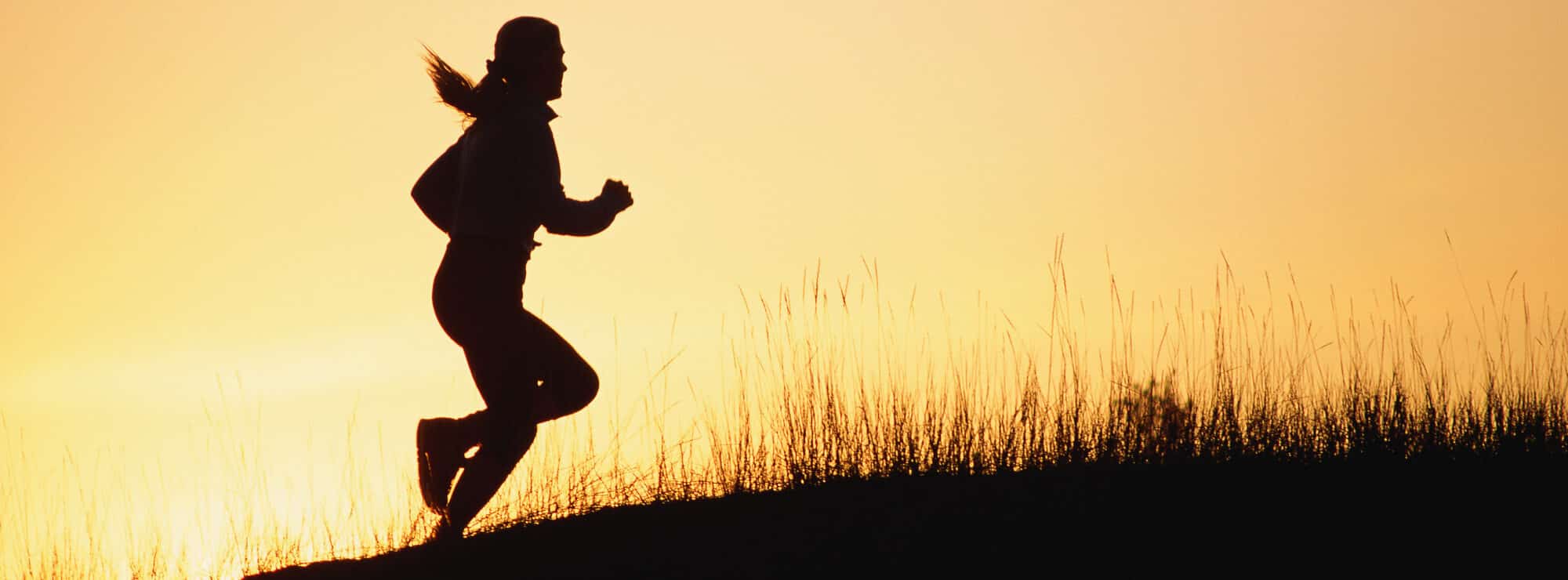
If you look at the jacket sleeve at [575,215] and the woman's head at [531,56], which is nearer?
the jacket sleeve at [575,215]

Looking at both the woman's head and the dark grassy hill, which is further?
the woman's head

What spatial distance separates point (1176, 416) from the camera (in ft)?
20.3

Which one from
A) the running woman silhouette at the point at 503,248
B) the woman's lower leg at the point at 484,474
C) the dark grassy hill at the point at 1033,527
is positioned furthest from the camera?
the woman's lower leg at the point at 484,474

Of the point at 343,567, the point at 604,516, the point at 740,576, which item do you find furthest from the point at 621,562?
the point at 343,567

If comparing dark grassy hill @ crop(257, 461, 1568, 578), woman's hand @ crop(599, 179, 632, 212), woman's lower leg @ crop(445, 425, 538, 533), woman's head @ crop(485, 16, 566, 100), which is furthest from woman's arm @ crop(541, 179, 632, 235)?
dark grassy hill @ crop(257, 461, 1568, 578)

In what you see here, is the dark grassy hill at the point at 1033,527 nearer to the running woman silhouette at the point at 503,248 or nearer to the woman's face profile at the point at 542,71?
the running woman silhouette at the point at 503,248

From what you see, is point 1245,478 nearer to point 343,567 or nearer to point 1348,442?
point 1348,442

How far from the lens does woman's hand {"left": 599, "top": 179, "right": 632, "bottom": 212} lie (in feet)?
15.0

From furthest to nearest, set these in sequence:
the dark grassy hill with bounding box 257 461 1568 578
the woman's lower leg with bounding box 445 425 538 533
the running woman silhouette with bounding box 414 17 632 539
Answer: the woman's lower leg with bounding box 445 425 538 533 → the running woman silhouette with bounding box 414 17 632 539 → the dark grassy hill with bounding box 257 461 1568 578

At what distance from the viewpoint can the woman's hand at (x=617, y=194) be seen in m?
4.57

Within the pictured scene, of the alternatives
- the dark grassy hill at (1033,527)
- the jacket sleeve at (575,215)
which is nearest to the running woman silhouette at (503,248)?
the jacket sleeve at (575,215)

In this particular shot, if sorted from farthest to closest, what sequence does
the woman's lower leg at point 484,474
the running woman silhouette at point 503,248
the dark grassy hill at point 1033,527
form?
1. the woman's lower leg at point 484,474
2. the running woman silhouette at point 503,248
3. the dark grassy hill at point 1033,527

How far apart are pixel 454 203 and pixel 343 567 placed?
4.65 feet

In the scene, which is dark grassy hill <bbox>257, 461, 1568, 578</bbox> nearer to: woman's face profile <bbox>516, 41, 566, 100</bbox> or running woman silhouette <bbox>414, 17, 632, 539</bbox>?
running woman silhouette <bbox>414, 17, 632, 539</bbox>
